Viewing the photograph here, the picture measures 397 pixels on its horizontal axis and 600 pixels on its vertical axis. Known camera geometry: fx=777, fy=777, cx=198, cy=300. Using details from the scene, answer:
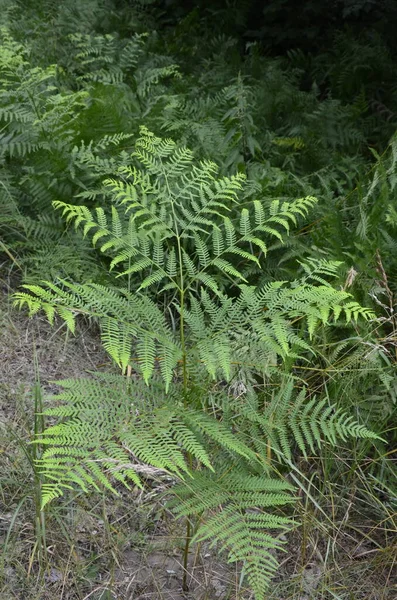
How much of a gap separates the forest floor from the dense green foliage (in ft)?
0.38

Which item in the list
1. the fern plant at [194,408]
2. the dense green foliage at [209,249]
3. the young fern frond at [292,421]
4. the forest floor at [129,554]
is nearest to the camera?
the fern plant at [194,408]

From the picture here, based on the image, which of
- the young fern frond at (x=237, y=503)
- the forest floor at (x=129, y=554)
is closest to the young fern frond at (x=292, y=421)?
the young fern frond at (x=237, y=503)

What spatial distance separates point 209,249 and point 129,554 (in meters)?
1.70

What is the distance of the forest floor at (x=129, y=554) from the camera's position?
263 cm

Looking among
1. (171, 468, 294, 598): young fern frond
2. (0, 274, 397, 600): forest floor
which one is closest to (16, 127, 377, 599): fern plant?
(171, 468, 294, 598): young fern frond

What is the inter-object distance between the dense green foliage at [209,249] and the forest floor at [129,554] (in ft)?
0.38

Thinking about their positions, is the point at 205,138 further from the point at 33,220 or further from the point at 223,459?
the point at 223,459

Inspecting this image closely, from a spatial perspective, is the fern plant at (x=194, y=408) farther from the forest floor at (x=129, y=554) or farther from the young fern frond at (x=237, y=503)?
the forest floor at (x=129, y=554)

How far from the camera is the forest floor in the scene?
263cm

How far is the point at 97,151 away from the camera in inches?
154

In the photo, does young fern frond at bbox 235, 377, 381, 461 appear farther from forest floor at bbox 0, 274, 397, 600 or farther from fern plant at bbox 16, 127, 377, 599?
forest floor at bbox 0, 274, 397, 600

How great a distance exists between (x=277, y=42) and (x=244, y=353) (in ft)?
15.3

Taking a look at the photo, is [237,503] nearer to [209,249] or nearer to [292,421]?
[292,421]

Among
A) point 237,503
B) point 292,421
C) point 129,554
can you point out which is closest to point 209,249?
point 292,421
